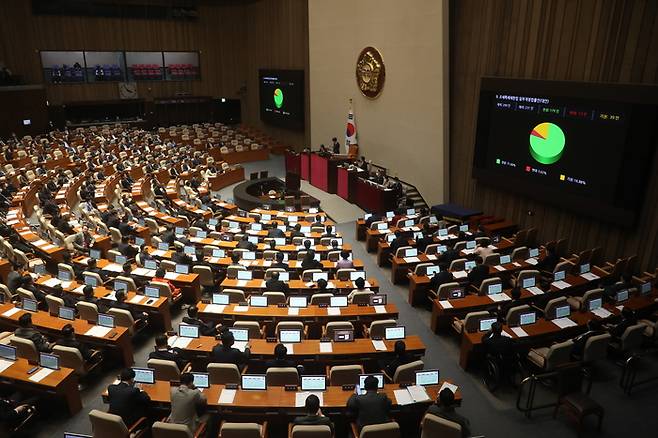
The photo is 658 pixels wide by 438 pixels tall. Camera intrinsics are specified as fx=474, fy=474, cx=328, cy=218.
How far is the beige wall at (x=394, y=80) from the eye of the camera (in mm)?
16828

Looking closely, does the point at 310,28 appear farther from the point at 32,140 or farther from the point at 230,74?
the point at 32,140

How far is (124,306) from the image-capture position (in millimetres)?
9344

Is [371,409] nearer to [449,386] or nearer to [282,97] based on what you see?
[449,386]

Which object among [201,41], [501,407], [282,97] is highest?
[201,41]

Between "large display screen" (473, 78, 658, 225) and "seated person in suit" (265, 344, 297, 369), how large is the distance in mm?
8974

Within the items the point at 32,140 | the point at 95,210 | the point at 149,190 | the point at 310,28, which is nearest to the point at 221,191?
the point at 149,190

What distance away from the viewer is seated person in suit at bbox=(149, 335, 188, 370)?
7414 mm

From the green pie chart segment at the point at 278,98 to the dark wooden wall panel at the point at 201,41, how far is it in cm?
160

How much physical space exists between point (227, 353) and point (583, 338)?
5.77 metres

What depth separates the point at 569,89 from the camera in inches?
481

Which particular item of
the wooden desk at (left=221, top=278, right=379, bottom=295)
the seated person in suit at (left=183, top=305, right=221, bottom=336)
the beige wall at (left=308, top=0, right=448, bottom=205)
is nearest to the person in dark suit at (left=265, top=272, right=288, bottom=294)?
the wooden desk at (left=221, top=278, right=379, bottom=295)

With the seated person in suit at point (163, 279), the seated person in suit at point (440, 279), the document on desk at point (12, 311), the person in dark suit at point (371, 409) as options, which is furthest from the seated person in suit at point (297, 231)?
the person in dark suit at point (371, 409)

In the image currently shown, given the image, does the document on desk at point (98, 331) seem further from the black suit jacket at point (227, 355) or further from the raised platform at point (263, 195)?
the raised platform at point (263, 195)

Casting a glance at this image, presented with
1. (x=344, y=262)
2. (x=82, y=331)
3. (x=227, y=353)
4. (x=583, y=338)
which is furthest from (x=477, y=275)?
(x=82, y=331)
